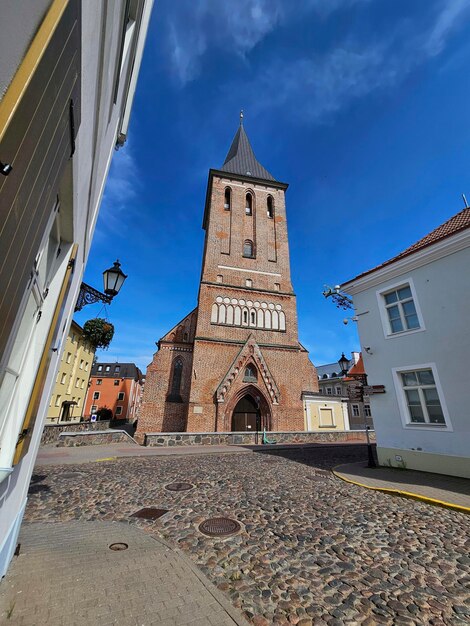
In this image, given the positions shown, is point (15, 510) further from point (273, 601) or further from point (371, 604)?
point (371, 604)

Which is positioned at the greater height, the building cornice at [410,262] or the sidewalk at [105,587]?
the building cornice at [410,262]

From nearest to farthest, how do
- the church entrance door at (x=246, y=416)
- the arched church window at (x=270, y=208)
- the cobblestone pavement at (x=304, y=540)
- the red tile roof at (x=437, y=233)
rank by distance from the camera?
the cobblestone pavement at (x=304, y=540) < the red tile roof at (x=437, y=233) < the church entrance door at (x=246, y=416) < the arched church window at (x=270, y=208)

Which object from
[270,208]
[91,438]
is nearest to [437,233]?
[91,438]

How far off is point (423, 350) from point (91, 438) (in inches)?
620

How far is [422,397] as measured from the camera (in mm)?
9242

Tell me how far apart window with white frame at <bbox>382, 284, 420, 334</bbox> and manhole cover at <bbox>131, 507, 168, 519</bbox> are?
9154 mm

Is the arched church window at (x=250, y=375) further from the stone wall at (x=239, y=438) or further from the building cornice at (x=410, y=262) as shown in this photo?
the building cornice at (x=410, y=262)

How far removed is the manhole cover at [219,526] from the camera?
471 centimetres

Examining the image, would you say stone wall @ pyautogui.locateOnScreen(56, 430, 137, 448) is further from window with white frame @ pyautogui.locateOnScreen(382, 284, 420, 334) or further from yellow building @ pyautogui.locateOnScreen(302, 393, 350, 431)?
window with white frame @ pyautogui.locateOnScreen(382, 284, 420, 334)

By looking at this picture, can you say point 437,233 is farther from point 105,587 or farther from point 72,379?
point 72,379

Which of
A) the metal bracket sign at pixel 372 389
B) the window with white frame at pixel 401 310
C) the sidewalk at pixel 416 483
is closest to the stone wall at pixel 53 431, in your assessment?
the sidewalk at pixel 416 483

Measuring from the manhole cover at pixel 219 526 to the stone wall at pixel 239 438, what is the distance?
11614 mm

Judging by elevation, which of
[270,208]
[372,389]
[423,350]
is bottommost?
[372,389]

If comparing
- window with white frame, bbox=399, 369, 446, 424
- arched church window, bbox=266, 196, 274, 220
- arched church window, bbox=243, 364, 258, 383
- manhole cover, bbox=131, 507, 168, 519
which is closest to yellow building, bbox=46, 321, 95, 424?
arched church window, bbox=243, 364, 258, 383
